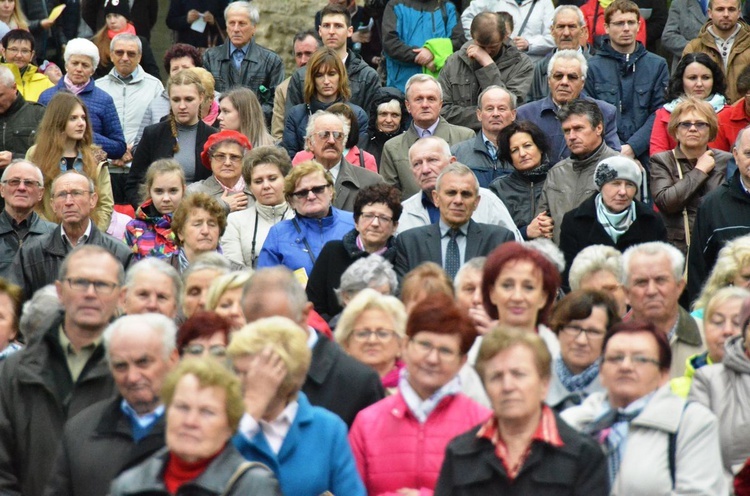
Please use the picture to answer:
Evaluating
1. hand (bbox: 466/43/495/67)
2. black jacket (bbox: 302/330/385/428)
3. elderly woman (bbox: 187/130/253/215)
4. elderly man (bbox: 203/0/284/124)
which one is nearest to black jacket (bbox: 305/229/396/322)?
elderly woman (bbox: 187/130/253/215)

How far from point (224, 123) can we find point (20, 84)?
10.1 ft

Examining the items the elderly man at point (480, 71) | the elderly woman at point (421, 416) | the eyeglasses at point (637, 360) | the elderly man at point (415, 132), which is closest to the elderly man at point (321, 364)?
the elderly woman at point (421, 416)

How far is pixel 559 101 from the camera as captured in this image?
11867mm

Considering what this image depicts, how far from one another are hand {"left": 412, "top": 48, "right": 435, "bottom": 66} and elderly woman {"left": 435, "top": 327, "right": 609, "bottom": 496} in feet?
29.6

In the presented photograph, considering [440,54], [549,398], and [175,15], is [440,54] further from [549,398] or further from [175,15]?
[549,398]

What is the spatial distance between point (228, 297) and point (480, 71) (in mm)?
6196

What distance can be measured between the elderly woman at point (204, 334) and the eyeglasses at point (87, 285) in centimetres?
51

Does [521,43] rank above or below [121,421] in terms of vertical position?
above

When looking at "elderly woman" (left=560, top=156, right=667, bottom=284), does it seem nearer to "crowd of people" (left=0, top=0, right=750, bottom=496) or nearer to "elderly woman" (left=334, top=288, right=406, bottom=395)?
"crowd of people" (left=0, top=0, right=750, bottom=496)

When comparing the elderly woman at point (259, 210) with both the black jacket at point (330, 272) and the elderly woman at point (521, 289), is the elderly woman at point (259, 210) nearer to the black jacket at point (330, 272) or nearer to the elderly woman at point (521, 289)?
the black jacket at point (330, 272)

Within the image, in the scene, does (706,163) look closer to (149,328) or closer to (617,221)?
(617,221)

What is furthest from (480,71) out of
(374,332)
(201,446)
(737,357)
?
(201,446)

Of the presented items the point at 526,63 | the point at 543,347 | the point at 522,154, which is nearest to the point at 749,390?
the point at 543,347

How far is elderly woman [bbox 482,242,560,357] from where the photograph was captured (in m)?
7.00
